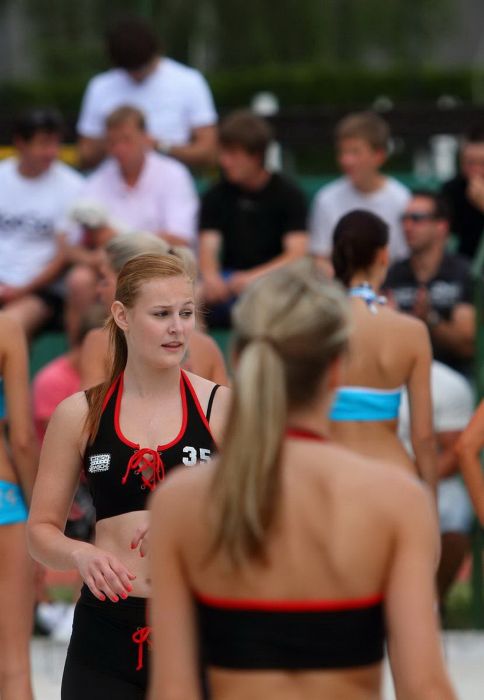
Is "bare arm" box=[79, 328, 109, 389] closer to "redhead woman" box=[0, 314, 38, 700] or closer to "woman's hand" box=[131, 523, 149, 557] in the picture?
"redhead woman" box=[0, 314, 38, 700]

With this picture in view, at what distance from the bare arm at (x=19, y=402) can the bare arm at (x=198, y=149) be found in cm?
424

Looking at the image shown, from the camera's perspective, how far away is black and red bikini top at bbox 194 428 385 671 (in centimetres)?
238

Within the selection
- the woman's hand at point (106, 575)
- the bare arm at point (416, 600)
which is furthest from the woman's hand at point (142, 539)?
the bare arm at point (416, 600)

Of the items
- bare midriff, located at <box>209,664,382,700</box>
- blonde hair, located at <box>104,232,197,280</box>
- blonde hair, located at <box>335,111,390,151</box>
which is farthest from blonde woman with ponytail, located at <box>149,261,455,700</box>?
blonde hair, located at <box>335,111,390,151</box>

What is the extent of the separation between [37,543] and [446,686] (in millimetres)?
1300

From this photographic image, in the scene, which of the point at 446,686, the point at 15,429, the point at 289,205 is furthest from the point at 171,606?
the point at 289,205

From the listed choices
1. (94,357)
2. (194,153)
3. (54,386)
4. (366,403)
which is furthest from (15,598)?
(194,153)

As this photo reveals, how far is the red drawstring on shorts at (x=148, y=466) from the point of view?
3484 mm

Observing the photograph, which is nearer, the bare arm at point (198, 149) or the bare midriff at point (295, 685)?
the bare midriff at point (295, 685)

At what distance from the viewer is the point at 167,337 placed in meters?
3.56

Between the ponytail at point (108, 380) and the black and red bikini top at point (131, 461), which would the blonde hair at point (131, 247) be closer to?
the ponytail at point (108, 380)

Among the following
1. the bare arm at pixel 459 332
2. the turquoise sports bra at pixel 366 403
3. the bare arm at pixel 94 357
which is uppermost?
the bare arm at pixel 94 357

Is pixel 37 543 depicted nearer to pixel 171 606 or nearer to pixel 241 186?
pixel 171 606

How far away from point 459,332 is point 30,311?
8.02 feet
